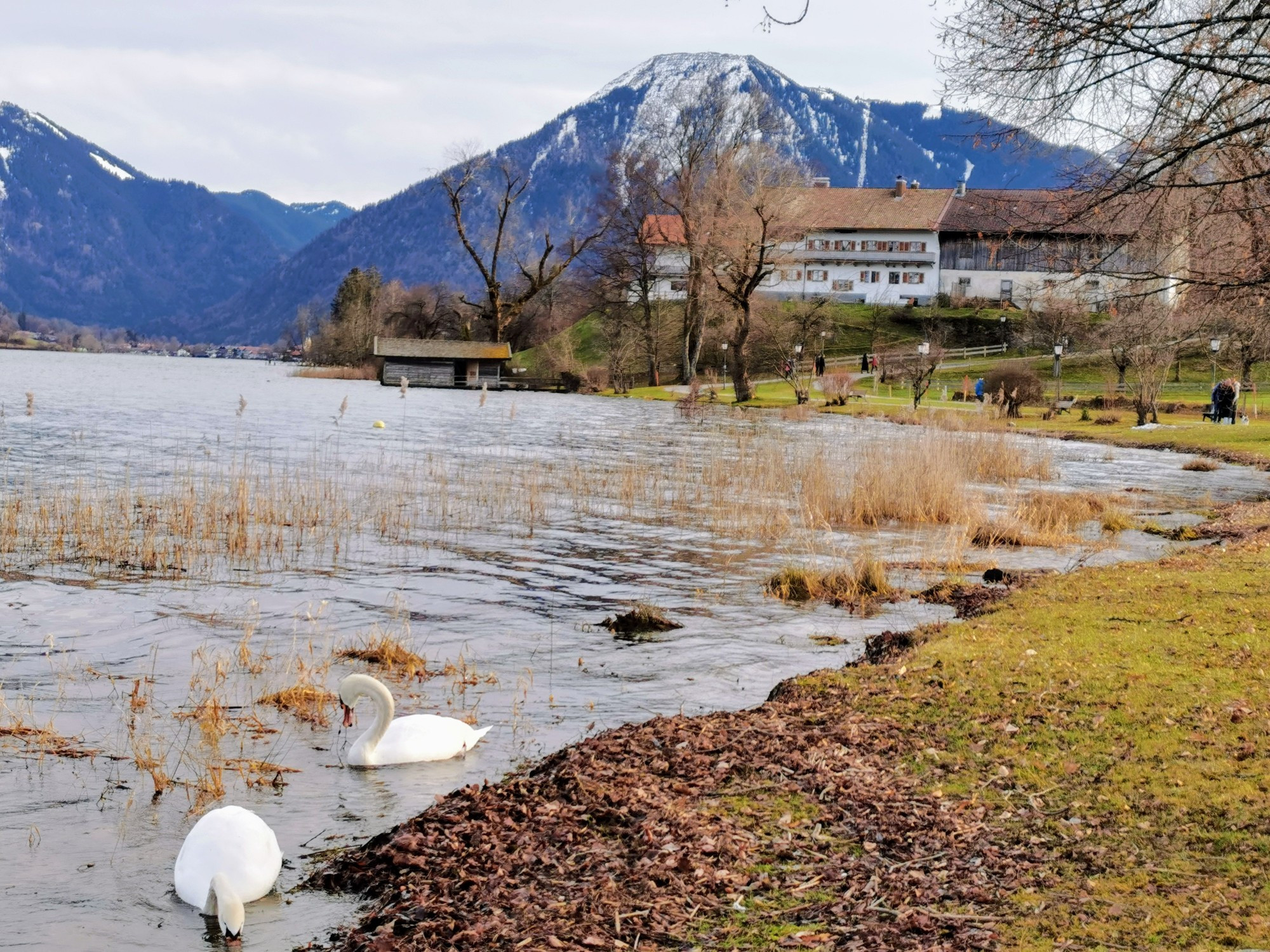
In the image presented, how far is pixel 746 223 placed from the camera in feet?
219

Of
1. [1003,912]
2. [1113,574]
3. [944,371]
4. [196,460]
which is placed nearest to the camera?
[1003,912]

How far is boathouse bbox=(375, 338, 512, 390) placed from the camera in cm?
8556

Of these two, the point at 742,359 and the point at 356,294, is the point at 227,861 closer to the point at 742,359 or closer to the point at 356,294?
the point at 742,359

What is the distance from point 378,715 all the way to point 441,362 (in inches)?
3159

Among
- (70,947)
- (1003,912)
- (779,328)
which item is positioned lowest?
(70,947)

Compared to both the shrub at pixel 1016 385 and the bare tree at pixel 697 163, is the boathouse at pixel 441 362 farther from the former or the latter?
the shrub at pixel 1016 385

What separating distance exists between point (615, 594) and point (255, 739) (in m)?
6.67

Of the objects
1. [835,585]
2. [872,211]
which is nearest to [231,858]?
[835,585]

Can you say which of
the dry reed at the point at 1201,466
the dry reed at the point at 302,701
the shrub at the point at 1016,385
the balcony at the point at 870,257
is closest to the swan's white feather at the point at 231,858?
the dry reed at the point at 302,701

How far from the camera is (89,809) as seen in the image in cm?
786

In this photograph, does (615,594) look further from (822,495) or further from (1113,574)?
(822,495)

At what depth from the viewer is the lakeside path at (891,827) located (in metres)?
5.45

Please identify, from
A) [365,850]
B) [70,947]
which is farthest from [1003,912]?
[70,947]

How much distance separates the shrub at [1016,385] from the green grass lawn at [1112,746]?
1768 inches
